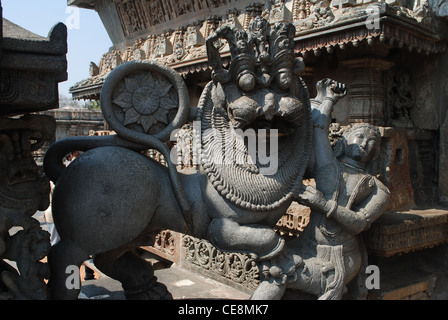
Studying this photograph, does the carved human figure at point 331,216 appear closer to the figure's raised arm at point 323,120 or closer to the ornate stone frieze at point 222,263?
the figure's raised arm at point 323,120

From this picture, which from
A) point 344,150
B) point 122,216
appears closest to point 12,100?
point 122,216

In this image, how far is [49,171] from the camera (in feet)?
9.04

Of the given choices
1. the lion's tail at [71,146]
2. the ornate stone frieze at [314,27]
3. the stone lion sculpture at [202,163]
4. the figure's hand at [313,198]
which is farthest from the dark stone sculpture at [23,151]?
the figure's hand at [313,198]

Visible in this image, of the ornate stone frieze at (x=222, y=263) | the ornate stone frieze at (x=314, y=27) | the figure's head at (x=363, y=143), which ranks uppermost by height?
the ornate stone frieze at (x=314, y=27)

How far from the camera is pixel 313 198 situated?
275 cm

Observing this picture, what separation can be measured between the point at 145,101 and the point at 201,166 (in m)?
0.53

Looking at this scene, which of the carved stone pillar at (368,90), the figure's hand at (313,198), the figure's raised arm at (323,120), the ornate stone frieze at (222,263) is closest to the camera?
the figure's hand at (313,198)

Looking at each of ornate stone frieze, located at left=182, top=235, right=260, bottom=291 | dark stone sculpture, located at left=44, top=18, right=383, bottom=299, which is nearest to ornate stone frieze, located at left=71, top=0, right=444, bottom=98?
dark stone sculpture, located at left=44, top=18, right=383, bottom=299

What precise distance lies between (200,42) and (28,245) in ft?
18.8

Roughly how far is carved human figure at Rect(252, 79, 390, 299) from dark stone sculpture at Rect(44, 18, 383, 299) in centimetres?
5

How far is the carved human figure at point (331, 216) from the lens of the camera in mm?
2637

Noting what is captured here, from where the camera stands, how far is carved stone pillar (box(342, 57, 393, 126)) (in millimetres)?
4660
